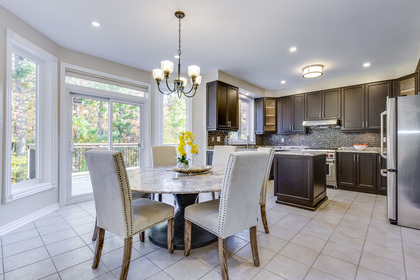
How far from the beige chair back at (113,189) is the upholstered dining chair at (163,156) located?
4.64 ft

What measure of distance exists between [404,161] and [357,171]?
1836mm

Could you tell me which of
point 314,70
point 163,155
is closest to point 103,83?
point 163,155

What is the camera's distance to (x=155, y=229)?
232 cm

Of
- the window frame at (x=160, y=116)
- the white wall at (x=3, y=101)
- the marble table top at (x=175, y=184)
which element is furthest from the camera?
the window frame at (x=160, y=116)

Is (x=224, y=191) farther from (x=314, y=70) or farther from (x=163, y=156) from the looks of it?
(x=314, y=70)

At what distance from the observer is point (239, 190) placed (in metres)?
1.54

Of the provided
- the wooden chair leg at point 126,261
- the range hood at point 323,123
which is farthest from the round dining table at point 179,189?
the range hood at point 323,123

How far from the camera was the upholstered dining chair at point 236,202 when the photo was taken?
149 centimetres

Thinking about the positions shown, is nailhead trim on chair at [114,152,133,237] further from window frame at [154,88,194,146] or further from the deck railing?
window frame at [154,88,194,146]

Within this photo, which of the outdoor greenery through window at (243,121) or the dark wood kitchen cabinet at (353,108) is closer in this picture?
the dark wood kitchen cabinet at (353,108)

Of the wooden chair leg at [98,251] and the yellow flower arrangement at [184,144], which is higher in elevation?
the yellow flower arrangement at [184,144]

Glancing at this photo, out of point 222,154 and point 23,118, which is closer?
point 23,118

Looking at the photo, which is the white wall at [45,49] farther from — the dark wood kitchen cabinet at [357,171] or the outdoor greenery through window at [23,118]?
the dark wood kitchen cabinet at [357,171]

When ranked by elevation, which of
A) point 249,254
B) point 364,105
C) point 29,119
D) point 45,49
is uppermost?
point 45,49
